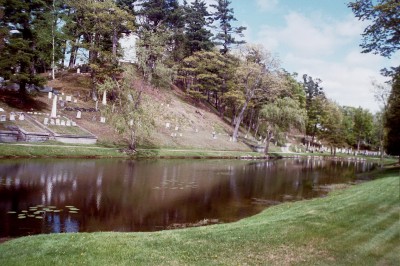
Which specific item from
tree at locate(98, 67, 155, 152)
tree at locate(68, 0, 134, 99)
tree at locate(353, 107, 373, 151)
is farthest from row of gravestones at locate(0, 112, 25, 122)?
tree at locate(353, 107, 373, 151)

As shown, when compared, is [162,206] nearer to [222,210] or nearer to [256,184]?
[222,210]

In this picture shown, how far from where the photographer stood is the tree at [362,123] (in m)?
96.8

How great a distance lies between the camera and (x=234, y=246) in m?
9.66

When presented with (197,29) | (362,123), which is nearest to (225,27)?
(197,29)

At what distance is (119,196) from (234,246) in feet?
33.8

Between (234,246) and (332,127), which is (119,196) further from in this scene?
(332,127)

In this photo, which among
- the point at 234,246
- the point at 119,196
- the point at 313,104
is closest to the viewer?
the point at 234,246

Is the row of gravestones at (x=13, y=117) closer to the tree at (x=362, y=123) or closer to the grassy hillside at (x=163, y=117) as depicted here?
the grassy hillside at (x=163, y=117)

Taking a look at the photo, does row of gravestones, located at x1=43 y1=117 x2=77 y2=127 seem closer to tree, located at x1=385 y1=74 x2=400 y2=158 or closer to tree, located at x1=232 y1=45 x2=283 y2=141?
tree, located at x1=232 y1=45 x2=283 y2=141

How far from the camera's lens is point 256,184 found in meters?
28.2

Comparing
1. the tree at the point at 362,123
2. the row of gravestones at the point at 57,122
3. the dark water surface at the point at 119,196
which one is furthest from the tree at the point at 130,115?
the tree at the point at 362,123

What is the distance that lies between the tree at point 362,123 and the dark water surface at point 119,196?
75.7m

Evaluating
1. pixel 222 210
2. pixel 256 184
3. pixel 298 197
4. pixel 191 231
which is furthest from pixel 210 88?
pixel 191 231

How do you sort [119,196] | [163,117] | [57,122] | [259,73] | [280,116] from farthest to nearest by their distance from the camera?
[259,73]
[280,116]
[163,117]
[57,122]
[119,196]
